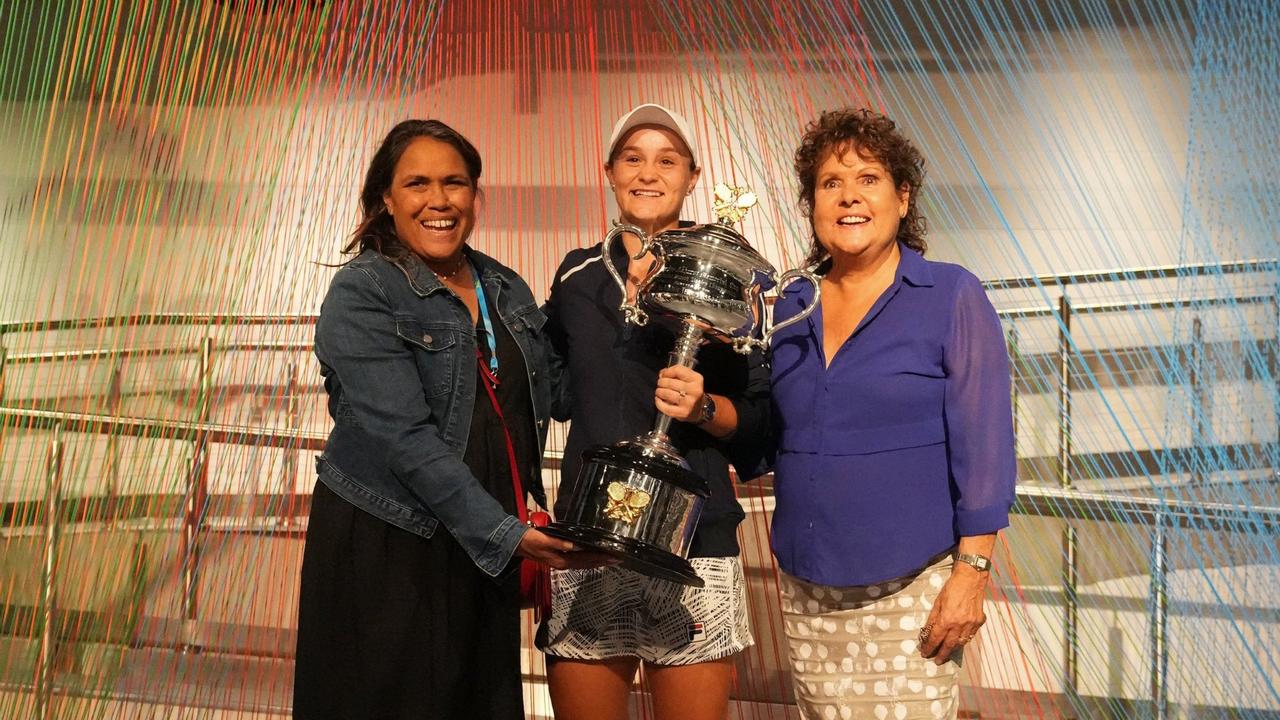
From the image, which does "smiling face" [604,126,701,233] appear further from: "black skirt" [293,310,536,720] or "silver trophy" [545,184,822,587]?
"black skirt" [293,310,536,720]

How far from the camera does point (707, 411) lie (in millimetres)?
1620

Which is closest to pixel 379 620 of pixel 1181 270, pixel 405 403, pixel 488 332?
pixel 405 403

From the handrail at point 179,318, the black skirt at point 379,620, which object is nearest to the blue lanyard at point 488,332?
the black skirt at point 379,620

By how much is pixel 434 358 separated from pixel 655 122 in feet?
1.72

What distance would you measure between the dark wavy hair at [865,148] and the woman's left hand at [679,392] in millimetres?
330

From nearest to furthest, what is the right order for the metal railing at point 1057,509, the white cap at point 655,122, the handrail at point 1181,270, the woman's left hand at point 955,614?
the woman's left hand at point 955,614, the white cap at point 655,122, the metal railing at point 1057,509, the handrail at point 1181,270

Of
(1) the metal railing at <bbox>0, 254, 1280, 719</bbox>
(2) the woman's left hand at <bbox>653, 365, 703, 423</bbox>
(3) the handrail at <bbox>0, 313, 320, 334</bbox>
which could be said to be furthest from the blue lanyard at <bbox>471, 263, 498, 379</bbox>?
(3) the handrail at <bbox>0, 313, 320, 334</bbox>

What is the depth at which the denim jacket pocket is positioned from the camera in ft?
5.22

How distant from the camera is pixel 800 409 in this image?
161 centimetres

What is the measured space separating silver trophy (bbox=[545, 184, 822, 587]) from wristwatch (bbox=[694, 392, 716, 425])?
0.16 feet

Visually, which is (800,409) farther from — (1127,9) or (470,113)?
(1127,9)

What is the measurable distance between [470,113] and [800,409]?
273 centimetres

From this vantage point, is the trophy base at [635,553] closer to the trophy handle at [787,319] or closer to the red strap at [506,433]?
the red strap at [506,433]

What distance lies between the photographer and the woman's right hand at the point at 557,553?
5.06 feet
